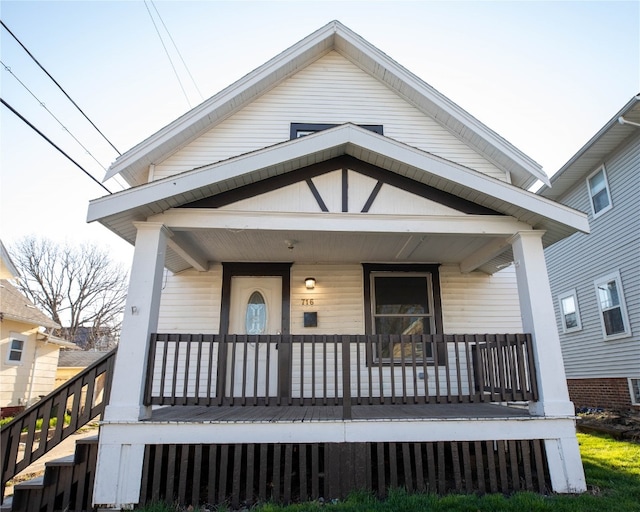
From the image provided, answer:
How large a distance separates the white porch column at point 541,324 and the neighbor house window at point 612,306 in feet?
20.9

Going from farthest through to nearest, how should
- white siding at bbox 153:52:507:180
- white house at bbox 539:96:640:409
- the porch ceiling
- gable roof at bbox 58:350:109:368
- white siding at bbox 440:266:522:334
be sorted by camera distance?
gable roof at bbox 58:350:109:368 < white house at bbox 539:96:640:409 < white siding at bbox 153:52:507:180 < white siding at bbox 440:266:522:334 < the porch ceiling

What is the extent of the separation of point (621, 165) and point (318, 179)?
8408 millimetres

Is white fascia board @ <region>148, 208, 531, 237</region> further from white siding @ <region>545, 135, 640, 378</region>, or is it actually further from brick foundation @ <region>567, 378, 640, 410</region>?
brick foundation @ <region>567, 378, 640, 410</region>

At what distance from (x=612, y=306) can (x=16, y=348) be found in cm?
1693

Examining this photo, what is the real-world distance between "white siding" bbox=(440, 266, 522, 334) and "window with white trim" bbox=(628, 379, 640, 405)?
177 inches

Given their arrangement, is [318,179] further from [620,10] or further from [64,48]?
[620,10]

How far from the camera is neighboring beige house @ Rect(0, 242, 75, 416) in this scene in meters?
12.4

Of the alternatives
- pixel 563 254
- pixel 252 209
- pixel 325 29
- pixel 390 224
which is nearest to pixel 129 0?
pixel 325 29

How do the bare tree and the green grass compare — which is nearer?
the green grass

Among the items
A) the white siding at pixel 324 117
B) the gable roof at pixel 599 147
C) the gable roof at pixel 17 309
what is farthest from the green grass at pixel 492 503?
the gable roof at pixel 17 309

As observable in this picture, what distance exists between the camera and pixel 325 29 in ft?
24.7

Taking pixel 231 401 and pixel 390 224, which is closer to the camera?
pixel 231 401

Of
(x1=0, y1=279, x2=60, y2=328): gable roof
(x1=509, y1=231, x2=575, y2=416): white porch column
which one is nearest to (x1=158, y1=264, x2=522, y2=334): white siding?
(x1=509, y1=231, x2=575, y2=416): white porch column

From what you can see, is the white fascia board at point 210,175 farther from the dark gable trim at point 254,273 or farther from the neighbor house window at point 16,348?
the neighbor house window at point 16,348
